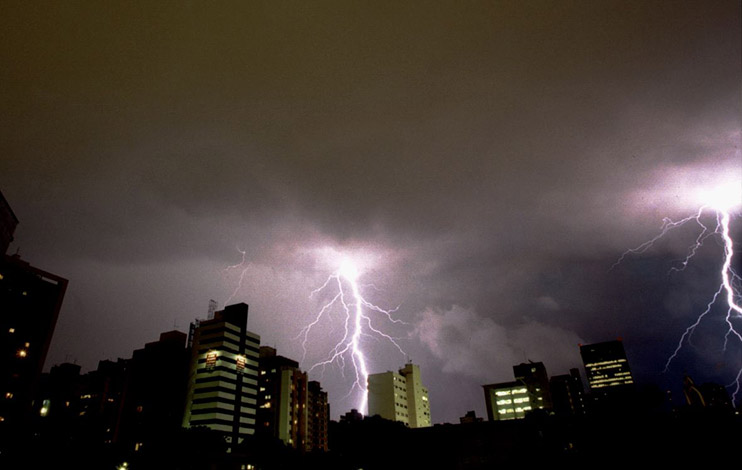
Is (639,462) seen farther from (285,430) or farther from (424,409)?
(424,409)

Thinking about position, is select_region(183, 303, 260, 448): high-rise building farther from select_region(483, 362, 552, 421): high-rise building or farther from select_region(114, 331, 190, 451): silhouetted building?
select_region(483, 362, 552, 421): high-rise building

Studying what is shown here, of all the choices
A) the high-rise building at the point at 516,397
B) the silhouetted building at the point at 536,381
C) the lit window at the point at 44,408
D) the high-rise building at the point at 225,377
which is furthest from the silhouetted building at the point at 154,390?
the silhouetted building at the point at 536,381

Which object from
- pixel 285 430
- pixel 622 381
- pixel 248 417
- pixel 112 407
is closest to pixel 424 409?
pixel 285 430

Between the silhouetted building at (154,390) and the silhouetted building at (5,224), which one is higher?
the silhouetted building at (5,224)

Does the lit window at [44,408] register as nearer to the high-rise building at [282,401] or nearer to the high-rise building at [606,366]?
the high-rise building at [282,401]

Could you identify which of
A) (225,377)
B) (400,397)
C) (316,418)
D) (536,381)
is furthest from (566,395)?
(225,377)

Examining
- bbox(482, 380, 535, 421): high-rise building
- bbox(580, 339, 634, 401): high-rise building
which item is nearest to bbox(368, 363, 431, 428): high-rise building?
bbox(482, 380, 535, 421): high-rise building

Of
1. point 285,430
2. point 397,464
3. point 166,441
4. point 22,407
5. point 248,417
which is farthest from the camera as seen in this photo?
point 285,430

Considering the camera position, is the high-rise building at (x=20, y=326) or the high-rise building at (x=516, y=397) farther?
the high-rise building at (x=516, y=397)
